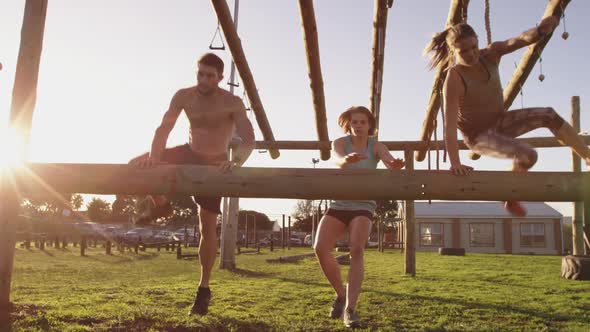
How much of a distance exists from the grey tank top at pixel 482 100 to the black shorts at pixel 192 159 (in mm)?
2250

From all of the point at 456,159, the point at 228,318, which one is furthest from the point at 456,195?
the point at 228,318

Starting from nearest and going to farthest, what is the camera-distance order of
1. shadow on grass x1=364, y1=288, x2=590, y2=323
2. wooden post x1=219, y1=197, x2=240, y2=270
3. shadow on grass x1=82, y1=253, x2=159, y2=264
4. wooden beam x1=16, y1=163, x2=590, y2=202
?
wooden beam x1=16, y1=163, x2=590, y2=202
shadow on grass x1=364, y1=288, x2=590, y2=323
wooden post x1=219, y1=197, x2=240, y2=270
shadow on grass x1=82, y1=253, x2=159, y2=264

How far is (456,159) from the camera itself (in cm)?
380

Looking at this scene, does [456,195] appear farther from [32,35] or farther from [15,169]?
[32,35]

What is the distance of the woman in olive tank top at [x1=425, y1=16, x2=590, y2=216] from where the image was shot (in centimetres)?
396

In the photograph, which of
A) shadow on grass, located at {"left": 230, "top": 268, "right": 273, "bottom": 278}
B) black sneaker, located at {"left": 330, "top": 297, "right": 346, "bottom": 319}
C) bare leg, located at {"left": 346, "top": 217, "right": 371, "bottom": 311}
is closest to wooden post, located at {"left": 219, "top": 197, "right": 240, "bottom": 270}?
shadow on grass, located at {"left": 230, "top": 268, "right": 273, "bottom": 278}

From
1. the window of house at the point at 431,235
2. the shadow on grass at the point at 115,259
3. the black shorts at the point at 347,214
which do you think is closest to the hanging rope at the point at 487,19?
the black shorts at the point at 347,214

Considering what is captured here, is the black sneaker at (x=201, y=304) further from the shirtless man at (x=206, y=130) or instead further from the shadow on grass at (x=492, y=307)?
the shadow on grass at (x=492, y=307)

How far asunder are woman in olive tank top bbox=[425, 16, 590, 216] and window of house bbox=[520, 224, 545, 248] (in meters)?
36.1

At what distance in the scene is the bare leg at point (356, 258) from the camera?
4.21 metres

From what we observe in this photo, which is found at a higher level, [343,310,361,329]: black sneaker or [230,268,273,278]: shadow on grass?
[343,310,361,329]: black sneaker

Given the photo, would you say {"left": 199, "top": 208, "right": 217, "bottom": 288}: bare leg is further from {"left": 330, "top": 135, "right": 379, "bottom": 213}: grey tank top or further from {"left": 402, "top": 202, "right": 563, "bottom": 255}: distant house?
{"left": 402, "top": 202, "right": 563, "bottom": 255}: distant house

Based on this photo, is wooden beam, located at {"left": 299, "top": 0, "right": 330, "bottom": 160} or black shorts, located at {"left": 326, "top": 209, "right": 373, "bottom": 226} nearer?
black shorts, located at {"left": 326, "top": 209, "right": 373, "bottom": 226}

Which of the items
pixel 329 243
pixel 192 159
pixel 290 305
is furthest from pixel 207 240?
pixel 290 305
